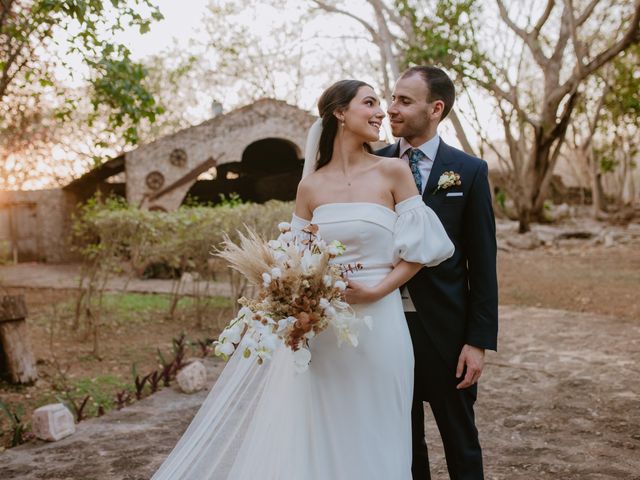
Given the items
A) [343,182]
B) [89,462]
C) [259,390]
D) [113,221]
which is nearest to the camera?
[343,182]

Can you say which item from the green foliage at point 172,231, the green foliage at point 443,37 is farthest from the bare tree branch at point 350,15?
the green foliage at point 172,231

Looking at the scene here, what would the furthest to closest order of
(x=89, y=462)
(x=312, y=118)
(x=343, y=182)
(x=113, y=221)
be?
1. (x=312, y=118)
2. (x=113, y=221)
3. (x=89, y=462)
4. (x=343, y=182)

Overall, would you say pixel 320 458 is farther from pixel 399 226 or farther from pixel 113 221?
pixel 113 221

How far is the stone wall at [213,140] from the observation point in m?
17.3

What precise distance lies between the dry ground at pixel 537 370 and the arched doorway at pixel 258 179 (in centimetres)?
1057

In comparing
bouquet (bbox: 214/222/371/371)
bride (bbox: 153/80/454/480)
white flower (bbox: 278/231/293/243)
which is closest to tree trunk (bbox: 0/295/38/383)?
bride (bbox: 153/80/454/480)

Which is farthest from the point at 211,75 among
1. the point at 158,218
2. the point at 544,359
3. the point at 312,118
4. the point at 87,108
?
the point at 544,359

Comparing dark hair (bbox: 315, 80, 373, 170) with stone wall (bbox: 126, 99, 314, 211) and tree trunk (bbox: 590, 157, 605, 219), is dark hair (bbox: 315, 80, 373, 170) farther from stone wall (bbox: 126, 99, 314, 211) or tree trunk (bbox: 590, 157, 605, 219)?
tree trunk (bbox: 590, 157, 605, 219)

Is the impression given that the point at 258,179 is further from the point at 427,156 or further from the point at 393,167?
the point at 393,167

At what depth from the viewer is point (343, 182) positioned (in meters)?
2.76

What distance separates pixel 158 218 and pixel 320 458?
6.92 metres

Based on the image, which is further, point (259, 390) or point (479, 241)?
point (259, 390)

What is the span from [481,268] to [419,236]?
0.43 meters

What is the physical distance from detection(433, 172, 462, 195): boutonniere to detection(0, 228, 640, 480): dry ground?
204 centimetres
